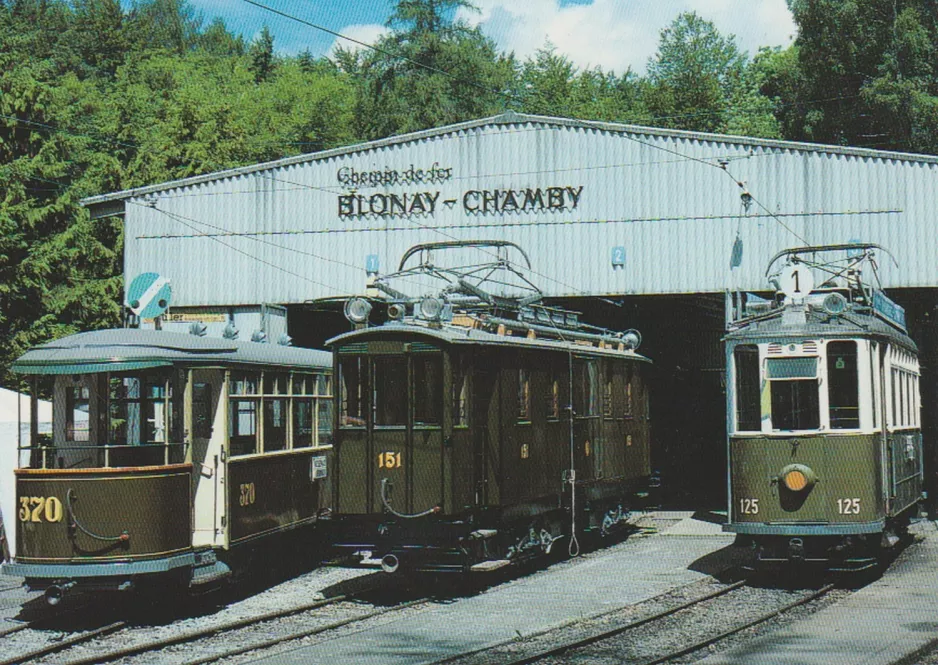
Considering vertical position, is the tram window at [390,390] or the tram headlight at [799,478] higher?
the tram window at [390,390]

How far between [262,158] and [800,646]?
46826 millimetres

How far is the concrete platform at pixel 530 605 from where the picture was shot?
1064cm

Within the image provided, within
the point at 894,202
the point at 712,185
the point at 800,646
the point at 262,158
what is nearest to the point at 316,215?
the point at 712,185

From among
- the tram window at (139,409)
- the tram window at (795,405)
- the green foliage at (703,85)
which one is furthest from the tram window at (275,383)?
the green foliage at (703,85)

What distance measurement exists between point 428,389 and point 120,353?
3179mm

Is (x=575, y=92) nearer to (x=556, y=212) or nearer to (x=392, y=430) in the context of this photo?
(x=556, y=212)

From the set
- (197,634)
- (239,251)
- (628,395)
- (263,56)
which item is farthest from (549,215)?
(263,56)

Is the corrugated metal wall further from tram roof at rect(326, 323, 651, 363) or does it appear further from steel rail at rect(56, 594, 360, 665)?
steel rail at rect(56, 594, 360, 665)

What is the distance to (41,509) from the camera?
1167 cm

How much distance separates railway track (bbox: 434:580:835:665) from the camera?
10.3 metres

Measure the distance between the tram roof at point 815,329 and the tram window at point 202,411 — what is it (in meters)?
5.87

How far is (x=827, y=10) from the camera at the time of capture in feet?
145

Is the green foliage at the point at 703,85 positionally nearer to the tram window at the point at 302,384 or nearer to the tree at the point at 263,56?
the tree at the point at 263,56

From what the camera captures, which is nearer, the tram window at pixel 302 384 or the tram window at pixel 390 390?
the tram window at pixel 390 390
